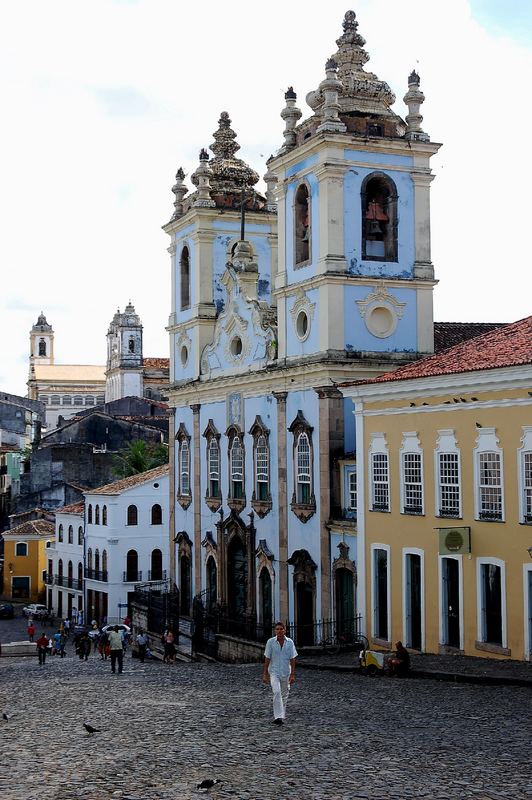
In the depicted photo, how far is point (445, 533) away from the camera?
22297 mm

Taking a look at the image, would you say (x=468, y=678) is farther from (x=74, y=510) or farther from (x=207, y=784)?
(x=74, y=510)

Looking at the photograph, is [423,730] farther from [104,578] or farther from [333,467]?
[104,578]

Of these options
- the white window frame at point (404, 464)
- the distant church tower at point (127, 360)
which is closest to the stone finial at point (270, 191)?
the white window frame at point (404, 464)

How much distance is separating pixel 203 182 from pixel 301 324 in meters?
9.48

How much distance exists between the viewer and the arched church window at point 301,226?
30.7 meters

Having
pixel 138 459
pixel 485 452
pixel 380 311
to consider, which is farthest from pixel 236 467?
pixel 138 459

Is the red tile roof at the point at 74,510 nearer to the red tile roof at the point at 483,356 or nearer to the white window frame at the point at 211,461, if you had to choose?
the white window frame at the point at 211,461

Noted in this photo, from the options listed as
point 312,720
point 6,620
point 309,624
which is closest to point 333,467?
point 309,624

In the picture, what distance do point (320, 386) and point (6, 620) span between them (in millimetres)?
32023

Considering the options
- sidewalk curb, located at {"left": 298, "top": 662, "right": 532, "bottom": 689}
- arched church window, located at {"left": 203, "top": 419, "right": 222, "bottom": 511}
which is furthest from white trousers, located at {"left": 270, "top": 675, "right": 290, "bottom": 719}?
arched church window, located at {"left": 203, "top": 419, "right": 222, "bottom": 511}

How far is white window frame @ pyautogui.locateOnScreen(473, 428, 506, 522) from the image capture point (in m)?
21.1

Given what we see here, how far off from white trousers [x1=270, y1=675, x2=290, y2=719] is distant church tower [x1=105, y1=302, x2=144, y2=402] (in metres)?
98.3

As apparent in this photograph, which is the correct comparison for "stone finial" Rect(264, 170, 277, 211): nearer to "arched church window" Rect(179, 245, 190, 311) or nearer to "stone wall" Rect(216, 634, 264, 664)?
"arched church window" Rect(179, 245, 190, 311)

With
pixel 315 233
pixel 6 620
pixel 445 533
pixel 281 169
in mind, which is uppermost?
pixel 281 169
